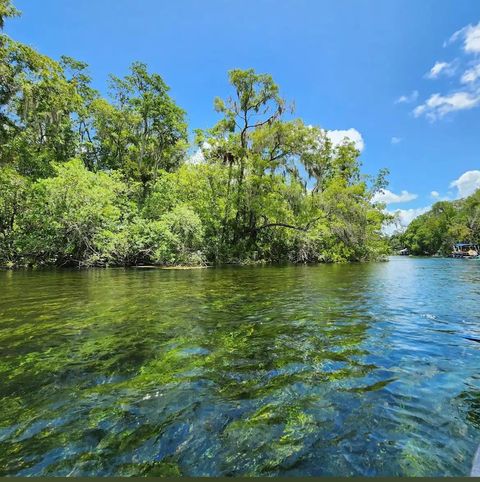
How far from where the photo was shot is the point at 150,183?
40.0 meters

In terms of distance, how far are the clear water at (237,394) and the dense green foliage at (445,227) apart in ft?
313

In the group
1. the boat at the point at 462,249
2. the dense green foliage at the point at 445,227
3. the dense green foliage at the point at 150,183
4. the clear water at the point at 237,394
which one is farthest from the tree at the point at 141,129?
the dense green foliage at the point at 445,227

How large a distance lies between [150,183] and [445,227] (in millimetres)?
87745

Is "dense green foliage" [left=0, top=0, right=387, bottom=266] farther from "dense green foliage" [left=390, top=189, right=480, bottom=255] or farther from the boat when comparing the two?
"dense green foliage" [left=390, top=189, right=480, bottom=255]

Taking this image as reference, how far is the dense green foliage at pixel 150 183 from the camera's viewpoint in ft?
87.1

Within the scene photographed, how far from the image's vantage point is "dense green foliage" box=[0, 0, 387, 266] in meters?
26.5

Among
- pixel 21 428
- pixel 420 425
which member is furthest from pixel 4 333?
pixel 420 425

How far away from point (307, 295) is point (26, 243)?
2249 cm

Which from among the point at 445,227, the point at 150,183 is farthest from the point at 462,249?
the point at 150,183

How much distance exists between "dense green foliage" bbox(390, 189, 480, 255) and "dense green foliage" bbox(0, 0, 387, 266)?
56.8 metres

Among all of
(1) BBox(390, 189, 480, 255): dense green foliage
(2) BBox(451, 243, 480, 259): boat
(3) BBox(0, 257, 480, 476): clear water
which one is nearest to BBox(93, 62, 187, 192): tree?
(3) BBox(0, 257, 480, 476): clear water

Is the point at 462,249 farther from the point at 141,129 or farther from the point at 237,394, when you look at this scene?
the point at 237,394

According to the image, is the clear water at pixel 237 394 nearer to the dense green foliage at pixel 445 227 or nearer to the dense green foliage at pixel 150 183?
the dense green foliage at pixel 150 183

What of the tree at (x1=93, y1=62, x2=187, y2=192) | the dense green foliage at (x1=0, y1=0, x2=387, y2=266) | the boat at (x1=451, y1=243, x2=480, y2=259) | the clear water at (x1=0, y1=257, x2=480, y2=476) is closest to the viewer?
the clear water at (x1=0, y1=257, x2=480, y2=476)
